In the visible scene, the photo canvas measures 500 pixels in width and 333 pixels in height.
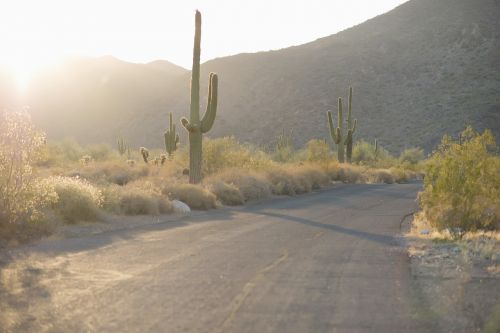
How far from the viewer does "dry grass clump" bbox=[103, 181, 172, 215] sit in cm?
1825

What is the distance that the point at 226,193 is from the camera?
24.7 meters

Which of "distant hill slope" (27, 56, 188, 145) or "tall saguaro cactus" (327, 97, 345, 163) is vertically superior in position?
"distant hill slope" (27, 56, 188, 145)

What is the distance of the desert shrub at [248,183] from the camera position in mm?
26812

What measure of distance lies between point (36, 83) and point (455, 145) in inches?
4573

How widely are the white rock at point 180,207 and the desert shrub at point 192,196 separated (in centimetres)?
110

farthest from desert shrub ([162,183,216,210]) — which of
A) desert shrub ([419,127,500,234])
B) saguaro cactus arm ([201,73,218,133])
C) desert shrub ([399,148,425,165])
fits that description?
desert shrub ([399,148,425,165])

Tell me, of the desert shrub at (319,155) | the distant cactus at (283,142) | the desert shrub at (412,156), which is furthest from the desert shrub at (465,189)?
the desert shrub at (412,156)

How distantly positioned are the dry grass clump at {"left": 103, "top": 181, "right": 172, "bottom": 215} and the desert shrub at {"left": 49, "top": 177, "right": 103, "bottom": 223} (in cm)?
172

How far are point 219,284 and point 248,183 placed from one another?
18796 millimetres

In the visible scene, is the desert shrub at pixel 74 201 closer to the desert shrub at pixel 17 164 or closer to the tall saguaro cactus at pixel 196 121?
the desert shrub at pixel 17 164

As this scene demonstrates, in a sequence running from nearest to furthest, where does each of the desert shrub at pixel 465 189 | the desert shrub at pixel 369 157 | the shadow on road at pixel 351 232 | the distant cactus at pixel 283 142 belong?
the shadow on road at pixel 351 232
the desert shrub at pixel 465 189
the distant cactus at pixel 283 142
the desert shrub at pixel 369 157

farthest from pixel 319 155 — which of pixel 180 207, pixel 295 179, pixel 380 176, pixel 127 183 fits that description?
pixel 180 207

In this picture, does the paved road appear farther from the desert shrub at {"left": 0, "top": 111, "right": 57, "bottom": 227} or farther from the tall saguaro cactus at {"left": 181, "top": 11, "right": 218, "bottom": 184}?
the tall saguaro cactus at {"left": 181, "top": 11, "right": 218, "bottom": 184}

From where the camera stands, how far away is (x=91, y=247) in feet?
38.4
